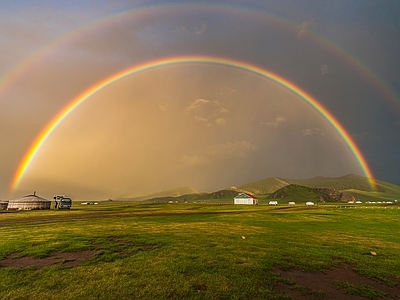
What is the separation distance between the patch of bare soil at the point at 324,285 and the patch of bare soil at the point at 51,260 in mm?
15957

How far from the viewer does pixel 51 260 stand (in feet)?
67.1

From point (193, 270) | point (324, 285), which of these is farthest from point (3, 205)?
point (324, 285)

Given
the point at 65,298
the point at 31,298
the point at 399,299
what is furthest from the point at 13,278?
the point at 399,299

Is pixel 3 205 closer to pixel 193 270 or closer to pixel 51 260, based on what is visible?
pixel 51 260

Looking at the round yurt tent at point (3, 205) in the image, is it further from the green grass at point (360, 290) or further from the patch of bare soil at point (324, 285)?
the green grass at point (360, 290)

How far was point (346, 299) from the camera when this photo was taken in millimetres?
13922

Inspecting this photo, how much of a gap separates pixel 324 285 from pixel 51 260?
69.6ft

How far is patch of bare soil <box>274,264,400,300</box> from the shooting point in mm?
14320

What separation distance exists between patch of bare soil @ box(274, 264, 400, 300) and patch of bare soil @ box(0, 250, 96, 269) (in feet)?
52.4

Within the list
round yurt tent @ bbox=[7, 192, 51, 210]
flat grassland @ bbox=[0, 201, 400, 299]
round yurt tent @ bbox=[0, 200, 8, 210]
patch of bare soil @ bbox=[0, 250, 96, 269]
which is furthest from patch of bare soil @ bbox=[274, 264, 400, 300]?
round yurt tent @ bbox=[0, 200, 8, 210]

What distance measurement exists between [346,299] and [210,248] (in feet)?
41.1

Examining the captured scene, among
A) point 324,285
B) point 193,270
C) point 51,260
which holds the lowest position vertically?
point 324,285

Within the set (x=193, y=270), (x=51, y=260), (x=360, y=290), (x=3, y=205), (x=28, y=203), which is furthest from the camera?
(x=3, y=205)

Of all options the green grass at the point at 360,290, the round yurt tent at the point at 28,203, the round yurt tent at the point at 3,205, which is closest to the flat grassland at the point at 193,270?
the green grass at the point at 360,290
